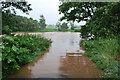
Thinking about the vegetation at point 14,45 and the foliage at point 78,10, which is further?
the foliage at point 78,10

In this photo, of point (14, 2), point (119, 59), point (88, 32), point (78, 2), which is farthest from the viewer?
point (88, 32)

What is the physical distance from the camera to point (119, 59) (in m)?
4.27

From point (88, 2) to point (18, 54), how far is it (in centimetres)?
773

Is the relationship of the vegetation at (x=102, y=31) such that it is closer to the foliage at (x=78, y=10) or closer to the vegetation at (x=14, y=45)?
the foliage at (x=78, y=10)

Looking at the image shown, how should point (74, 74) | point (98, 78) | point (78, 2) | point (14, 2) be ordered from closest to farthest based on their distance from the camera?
point (98, 78) < point (74, 74) < point (14, 2) < point (78, 2)

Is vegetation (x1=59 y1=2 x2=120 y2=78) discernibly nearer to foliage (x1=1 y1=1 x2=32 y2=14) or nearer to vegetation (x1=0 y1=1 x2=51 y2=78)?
vegetation (x1=0 y1=1 x2=51 y2=78)

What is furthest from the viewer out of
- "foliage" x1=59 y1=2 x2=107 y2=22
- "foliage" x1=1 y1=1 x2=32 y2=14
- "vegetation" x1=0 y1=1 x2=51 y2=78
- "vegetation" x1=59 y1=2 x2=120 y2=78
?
"foliage" x1=59 y1=2 x2=107 y2=22

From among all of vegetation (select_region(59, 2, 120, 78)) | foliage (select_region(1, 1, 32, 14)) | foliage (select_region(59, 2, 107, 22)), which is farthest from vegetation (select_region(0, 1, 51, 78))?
foliage (select_region(59, 2, 107, 22))

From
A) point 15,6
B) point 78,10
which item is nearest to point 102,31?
point 78,10

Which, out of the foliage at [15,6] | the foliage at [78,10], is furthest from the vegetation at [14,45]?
the foliage at [78,10]

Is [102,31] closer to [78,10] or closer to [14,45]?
[78,10]

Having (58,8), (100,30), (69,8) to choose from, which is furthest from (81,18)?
(100,30)

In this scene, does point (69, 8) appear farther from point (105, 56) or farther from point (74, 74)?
point (74, 74)

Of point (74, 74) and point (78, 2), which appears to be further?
point (78, 2)
